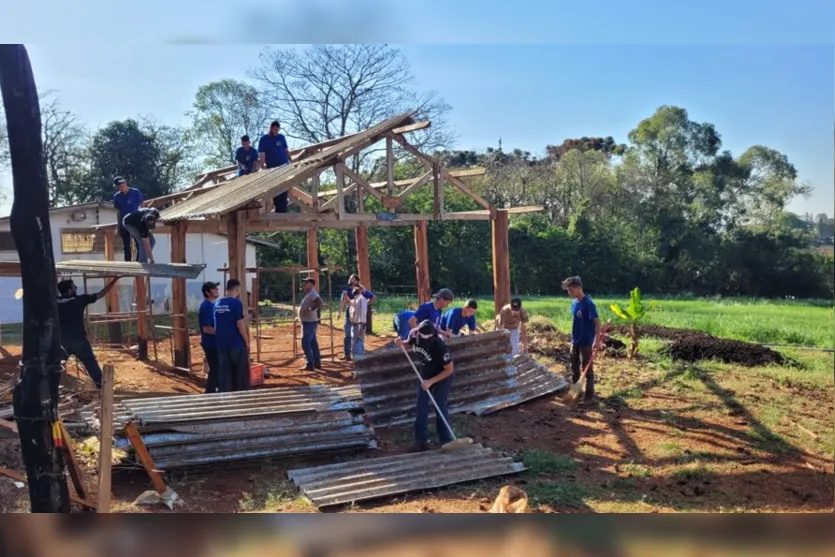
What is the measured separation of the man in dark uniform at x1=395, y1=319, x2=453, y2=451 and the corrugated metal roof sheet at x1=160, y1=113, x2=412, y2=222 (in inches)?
127

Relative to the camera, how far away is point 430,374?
7.93m

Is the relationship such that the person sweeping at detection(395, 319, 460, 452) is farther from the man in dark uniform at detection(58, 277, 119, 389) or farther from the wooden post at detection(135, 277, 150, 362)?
the wooden post at detection(135, 277, 150, 362)

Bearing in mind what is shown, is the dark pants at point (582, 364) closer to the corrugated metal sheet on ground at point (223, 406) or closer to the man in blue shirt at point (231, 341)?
the corrugated metal sheet on ground at point (223, 406)

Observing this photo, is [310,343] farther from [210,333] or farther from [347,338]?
[210,333]

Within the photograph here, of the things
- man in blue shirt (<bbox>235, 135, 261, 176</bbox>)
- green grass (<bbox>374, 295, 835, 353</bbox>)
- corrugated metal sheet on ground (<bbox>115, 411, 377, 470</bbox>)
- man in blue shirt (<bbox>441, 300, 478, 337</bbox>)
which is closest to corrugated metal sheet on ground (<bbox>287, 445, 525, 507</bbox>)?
corrugated metal sheet on ground (<bbox>115, 411, 377, 470</bbox>)

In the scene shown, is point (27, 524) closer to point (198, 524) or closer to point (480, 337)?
point (198, 524)

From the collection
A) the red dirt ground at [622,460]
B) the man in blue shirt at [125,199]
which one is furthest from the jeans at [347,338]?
the man in blue shirt at [125,199]

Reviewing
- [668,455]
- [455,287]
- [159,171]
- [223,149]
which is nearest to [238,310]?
[668,455]

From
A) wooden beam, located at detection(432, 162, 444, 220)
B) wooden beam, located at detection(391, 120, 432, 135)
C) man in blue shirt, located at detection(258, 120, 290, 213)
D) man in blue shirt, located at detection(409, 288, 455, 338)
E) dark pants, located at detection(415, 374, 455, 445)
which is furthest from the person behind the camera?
man in blue shirt, located at detection(258, 120, 290, 213)

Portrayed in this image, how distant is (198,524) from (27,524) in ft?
4.48

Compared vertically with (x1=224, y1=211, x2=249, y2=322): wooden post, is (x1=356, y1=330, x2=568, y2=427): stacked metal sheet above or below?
below

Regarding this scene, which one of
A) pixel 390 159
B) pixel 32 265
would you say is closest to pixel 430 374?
pixel 32 265

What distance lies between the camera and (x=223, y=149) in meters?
23.8

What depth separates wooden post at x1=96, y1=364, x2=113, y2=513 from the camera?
548 cm
